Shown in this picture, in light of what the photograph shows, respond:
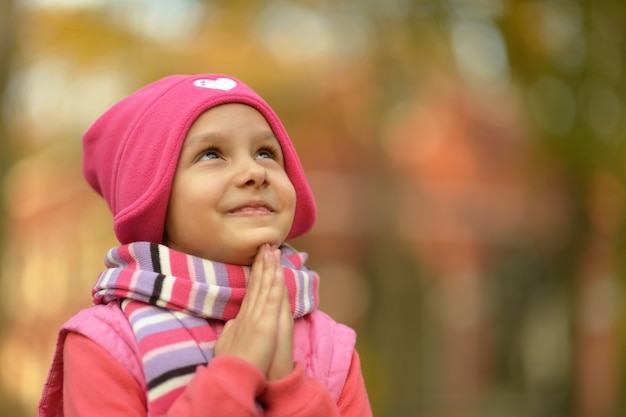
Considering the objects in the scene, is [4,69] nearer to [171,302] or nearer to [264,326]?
[171,302]

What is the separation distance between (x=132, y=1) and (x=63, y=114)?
4.64 feet

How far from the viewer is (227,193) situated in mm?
2076

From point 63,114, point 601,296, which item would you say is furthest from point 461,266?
point 63,114

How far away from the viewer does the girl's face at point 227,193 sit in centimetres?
207

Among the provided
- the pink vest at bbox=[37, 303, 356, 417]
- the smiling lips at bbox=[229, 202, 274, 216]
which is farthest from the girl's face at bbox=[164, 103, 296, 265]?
the pink vest at bbox=[37, 303, 356, 417]

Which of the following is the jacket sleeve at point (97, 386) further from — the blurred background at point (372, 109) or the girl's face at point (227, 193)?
the blurred background at point (372, 109)

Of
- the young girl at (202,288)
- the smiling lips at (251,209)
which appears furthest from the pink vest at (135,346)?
the smiling lips at (251,209)

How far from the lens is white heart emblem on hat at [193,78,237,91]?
2184mm

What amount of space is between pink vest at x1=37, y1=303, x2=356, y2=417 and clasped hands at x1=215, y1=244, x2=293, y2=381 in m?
0.16

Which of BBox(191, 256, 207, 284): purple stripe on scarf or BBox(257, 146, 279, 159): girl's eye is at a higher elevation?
BBox(257, 146, 279, 159): girl's eye

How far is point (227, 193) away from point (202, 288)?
22 cm

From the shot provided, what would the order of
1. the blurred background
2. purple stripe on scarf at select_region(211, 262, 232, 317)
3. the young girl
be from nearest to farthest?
the young girl
purple stripe on scarf at select_region(211, 262, 232, 317)
the blurred background

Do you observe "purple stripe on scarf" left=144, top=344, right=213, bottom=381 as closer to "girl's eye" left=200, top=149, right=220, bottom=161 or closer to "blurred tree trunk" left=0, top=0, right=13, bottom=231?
"girl's eye" left=200, top=149, right=220, bottom=161

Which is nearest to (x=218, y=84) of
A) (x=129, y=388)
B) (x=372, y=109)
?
(x=129, y=388)
